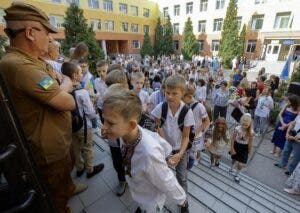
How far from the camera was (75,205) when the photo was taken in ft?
7.77

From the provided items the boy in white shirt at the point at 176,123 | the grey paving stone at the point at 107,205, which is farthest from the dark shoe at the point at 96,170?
the boy in white shirt at the point at 176,123

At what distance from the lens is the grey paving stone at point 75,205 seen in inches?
90.8

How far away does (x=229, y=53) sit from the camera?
862 inches

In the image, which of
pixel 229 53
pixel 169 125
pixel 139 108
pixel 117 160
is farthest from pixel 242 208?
pixel 229 53

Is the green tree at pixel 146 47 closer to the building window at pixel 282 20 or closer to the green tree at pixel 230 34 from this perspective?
the green tree at pixel 230 34

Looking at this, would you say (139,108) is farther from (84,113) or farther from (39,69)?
(84,113)

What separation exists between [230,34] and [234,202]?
23499 mm

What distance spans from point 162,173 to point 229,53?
78.7 feet

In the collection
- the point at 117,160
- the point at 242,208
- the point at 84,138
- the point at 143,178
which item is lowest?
the point at 242,208

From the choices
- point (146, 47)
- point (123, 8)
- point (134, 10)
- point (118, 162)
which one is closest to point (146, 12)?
point (134, 10)

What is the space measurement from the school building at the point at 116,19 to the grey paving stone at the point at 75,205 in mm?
22976

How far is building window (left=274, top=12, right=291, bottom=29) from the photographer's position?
66.7 feet

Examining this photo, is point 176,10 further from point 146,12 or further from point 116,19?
point 116,19

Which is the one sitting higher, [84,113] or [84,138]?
[84,113]
